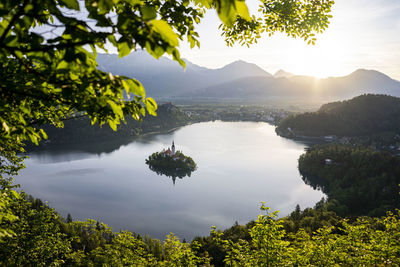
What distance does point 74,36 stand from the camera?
2.09m

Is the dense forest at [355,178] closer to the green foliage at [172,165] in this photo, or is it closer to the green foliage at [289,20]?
the green foliage at [172,165]

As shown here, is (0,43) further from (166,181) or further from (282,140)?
(282,140)

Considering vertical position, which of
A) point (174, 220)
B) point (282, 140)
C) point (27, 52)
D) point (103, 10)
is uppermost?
point (103, 10)

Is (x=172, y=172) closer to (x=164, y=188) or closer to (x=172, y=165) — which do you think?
(x=172, y=165)

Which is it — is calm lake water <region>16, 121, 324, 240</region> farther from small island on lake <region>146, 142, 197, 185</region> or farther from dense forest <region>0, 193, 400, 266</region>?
dense forest <region>0, 193, 400, 266</region>

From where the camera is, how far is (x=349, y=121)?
442 ft

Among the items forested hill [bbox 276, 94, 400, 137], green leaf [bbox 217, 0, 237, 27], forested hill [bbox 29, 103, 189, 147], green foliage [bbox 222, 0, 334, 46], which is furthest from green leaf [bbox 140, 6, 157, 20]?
forested hill [bbox 276, 94, 400, 137]

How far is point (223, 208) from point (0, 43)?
5021 cm

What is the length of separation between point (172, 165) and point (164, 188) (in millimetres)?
12569

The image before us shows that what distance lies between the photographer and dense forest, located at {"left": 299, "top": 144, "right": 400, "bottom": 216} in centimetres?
4775

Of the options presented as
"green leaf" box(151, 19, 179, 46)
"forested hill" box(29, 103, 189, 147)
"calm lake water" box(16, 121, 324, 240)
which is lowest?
"calm lake water" box(16, 121, 324, 240)

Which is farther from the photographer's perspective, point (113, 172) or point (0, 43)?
point (113, 172)

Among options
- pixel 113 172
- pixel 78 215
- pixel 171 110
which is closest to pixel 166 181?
pixel 113 172

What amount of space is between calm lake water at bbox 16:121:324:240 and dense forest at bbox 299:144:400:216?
505 cm
